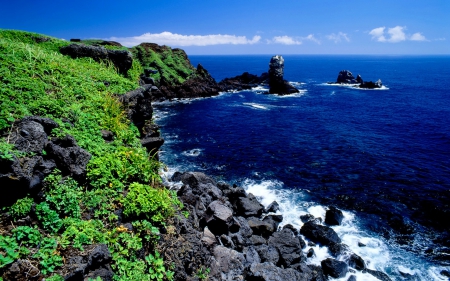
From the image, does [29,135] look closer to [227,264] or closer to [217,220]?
[227,264]

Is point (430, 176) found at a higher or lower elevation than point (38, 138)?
lower

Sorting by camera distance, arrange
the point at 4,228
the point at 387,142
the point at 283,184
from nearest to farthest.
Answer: the point at 4,228
the point at 283,184
the point at 387,142

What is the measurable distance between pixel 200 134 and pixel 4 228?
4183 cm

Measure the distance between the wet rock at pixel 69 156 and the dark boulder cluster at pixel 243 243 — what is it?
410 cm

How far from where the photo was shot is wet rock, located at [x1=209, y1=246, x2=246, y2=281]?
12.0m

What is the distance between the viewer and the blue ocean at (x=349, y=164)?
20.6 metres

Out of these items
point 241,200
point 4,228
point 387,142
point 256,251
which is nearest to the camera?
point 4,228

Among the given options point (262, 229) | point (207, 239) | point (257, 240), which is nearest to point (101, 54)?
point (207, 239)

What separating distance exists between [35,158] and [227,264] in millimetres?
9845

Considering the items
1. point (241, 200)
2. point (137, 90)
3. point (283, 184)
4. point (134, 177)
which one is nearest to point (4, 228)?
point (134, 177)

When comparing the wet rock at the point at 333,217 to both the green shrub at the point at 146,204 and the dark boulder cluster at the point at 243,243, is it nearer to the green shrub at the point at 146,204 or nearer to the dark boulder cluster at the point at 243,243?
the dark boulder cluster at the point at 243,243

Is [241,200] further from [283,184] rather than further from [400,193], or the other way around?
[400,193]

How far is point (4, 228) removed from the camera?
7.13 m

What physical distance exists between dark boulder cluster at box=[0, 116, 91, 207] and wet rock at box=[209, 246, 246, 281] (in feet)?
23.8
